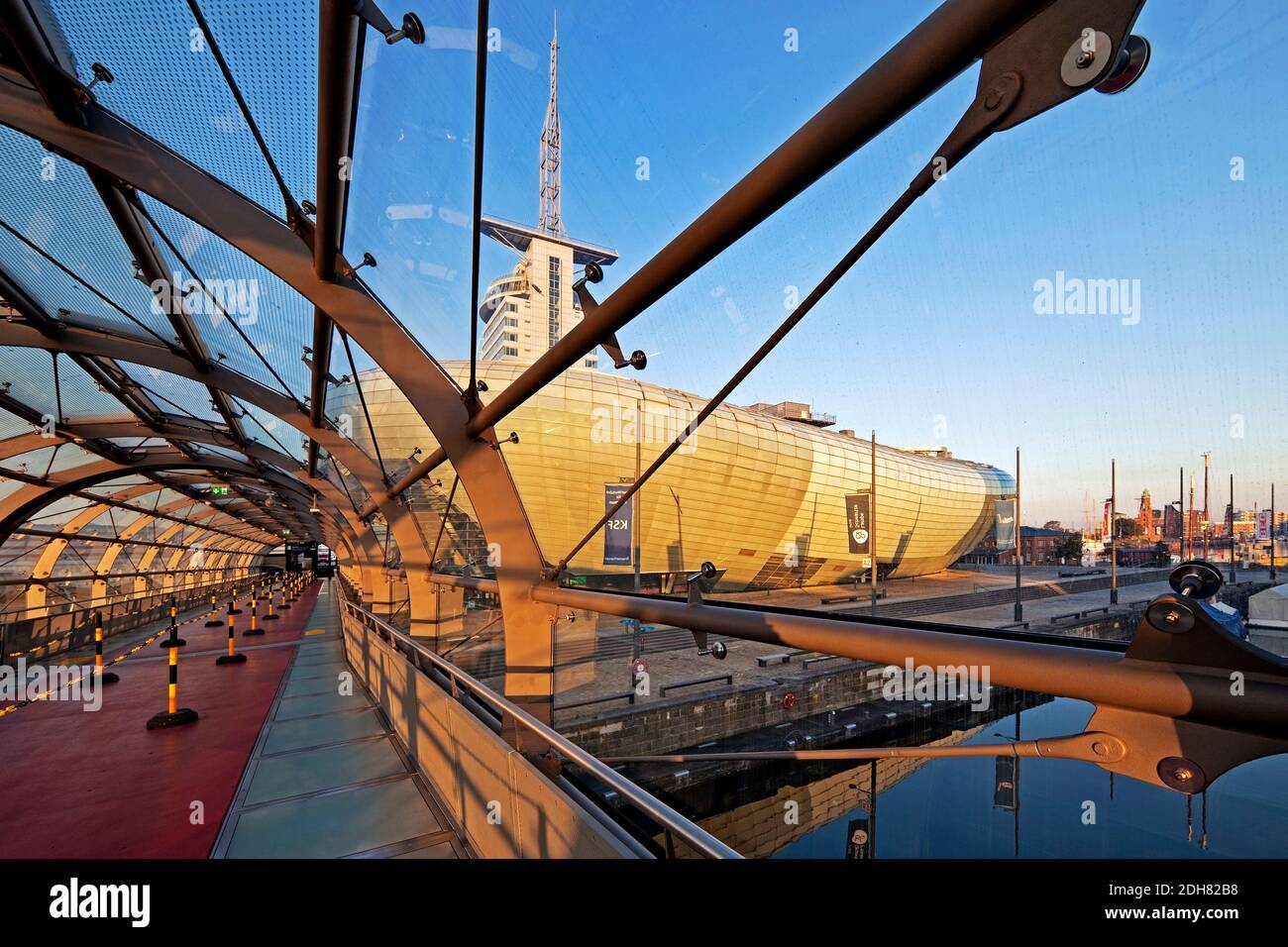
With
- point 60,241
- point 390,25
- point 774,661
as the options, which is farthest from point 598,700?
point 390,25

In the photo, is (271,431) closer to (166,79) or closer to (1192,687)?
(166,79)

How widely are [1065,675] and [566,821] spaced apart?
2.57 meters

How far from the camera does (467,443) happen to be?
577cm

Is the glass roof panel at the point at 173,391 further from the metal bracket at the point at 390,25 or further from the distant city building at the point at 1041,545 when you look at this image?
the distant city building at the point at 1041,545

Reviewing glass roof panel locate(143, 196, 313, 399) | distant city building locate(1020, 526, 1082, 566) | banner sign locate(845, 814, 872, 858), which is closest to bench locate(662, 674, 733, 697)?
banner sign locate(845, 814, 872, 858)

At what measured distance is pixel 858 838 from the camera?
1634 centimetres

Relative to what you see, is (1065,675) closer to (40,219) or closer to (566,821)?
(566,821)

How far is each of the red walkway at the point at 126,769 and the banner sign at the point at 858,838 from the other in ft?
48.6

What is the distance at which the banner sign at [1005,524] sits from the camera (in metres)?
56.5

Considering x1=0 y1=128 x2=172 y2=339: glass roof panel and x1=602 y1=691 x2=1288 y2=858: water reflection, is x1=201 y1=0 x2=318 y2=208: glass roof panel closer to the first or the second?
x1=0 y1=128 x2=172 y2=339: glass roof panel

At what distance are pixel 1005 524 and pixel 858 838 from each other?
5638 cm

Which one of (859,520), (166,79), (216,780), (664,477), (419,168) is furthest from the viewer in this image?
(664,477)
